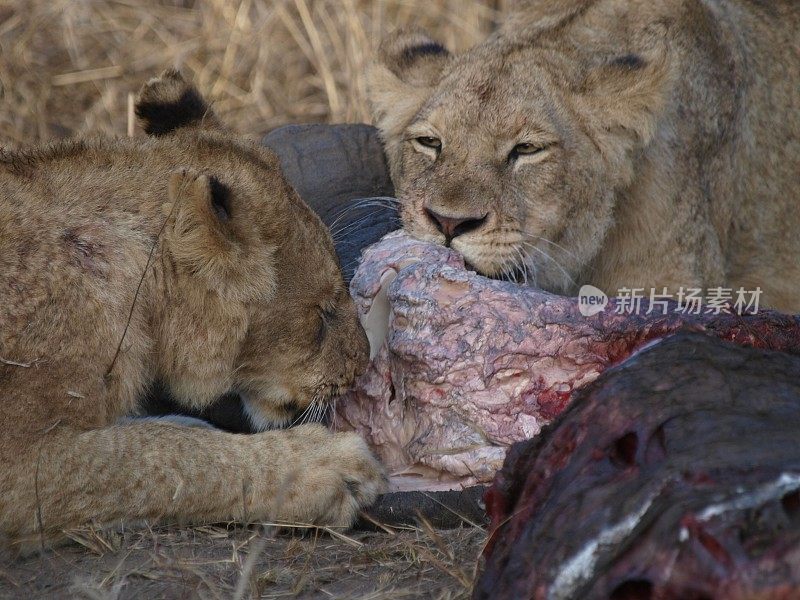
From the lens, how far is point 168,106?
454 centimetres

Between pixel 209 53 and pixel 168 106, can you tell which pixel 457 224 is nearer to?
pixel 168 106

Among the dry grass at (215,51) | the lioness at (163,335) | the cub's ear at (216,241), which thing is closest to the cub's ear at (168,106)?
the lioness at (163,335)

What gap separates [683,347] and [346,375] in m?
1.76

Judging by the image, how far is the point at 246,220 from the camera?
13.1 feet

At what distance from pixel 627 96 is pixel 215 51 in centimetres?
494

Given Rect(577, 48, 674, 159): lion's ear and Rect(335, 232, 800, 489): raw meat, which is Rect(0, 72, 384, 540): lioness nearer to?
Result: Rect(335, 232, 800, 489): raw meat

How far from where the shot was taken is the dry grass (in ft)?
29.2

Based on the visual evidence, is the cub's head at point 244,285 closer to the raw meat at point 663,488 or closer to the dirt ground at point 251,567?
the dirt ground at point 251,567

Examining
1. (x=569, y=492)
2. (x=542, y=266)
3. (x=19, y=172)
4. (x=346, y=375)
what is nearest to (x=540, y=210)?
(x=542, y=266)

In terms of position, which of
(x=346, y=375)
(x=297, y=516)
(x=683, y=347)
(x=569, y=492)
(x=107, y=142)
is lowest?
(x=297, y=516)

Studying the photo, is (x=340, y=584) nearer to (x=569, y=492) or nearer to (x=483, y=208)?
(x=569, y=492)

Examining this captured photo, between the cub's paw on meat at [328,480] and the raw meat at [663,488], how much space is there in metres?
1.17

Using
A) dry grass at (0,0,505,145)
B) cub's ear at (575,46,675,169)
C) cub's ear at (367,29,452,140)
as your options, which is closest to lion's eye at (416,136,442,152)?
cub's ear at (367,29,452,140)

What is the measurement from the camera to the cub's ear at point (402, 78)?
5.95m
